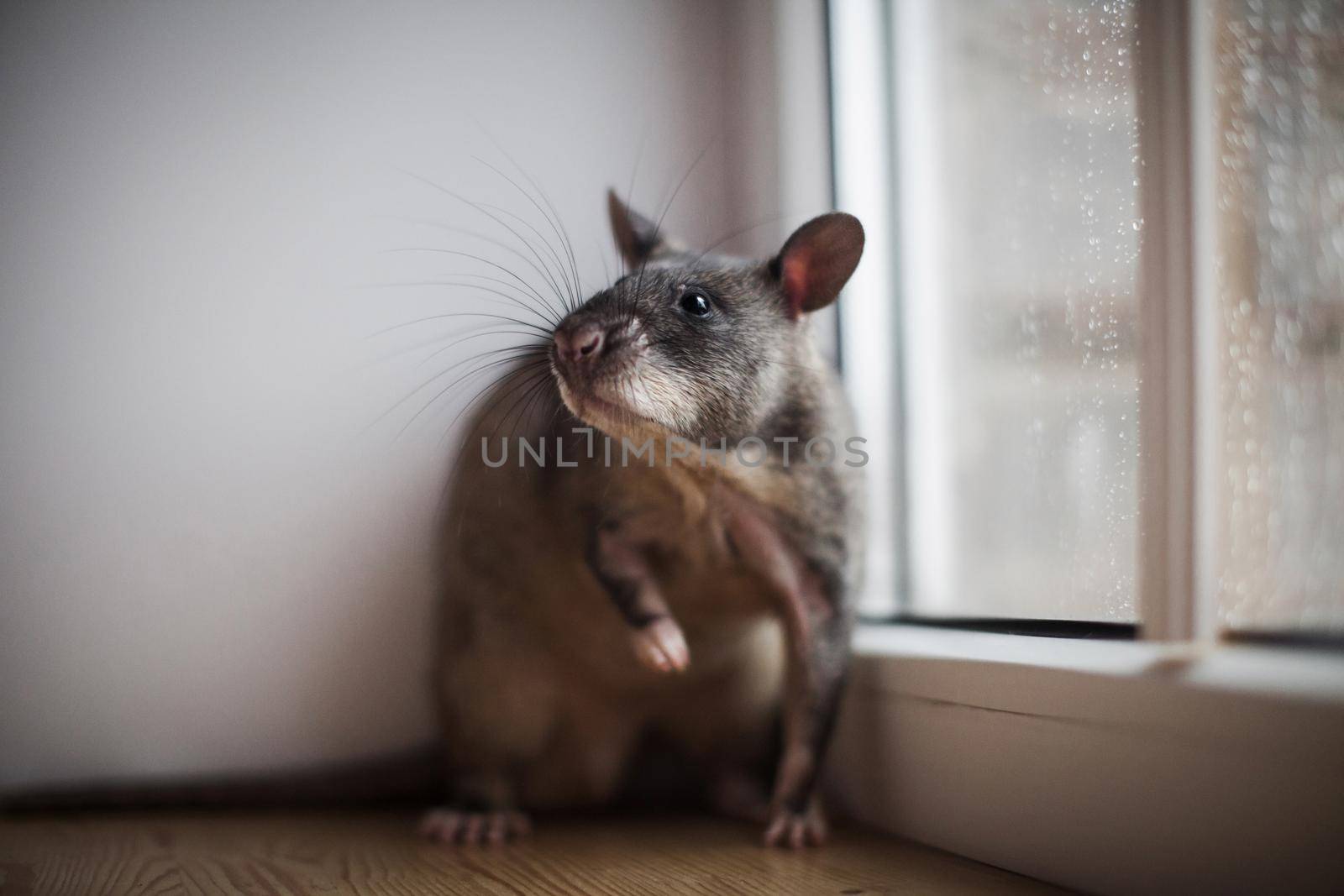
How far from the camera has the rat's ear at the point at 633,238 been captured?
1.37 meters

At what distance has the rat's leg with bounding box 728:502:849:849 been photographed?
123 centimetres

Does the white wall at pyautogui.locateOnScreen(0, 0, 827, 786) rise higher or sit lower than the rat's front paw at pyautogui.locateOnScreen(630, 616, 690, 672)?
higher

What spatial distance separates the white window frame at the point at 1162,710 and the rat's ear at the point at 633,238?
635 mm

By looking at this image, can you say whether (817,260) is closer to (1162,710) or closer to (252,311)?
(1162,710)

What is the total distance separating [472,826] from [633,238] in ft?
2.79

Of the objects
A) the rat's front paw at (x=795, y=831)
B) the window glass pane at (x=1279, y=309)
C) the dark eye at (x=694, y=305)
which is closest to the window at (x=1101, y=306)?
the window glass pane at (x=1279, y=309)

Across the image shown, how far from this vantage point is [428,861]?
1.19 meters

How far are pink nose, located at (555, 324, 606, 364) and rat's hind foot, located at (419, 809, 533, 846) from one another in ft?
2.22

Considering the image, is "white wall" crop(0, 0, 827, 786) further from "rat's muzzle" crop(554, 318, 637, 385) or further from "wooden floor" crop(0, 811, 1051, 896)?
"rat's muzzle" crop(554, 318, 637, 385)

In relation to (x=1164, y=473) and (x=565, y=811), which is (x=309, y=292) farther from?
(x=1164, y=473)

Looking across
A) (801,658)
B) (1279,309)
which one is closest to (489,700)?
(801,658)

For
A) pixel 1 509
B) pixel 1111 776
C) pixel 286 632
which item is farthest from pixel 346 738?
pixel 1111 776

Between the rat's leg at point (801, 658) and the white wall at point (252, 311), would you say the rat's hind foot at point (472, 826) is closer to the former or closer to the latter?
the white wall at point (252, 311)

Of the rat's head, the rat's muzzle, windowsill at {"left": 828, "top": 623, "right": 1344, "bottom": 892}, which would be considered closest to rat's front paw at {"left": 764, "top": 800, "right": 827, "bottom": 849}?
windowsill at {"left": 828, "top": 623, "right": 1344, "bottom": 892}
